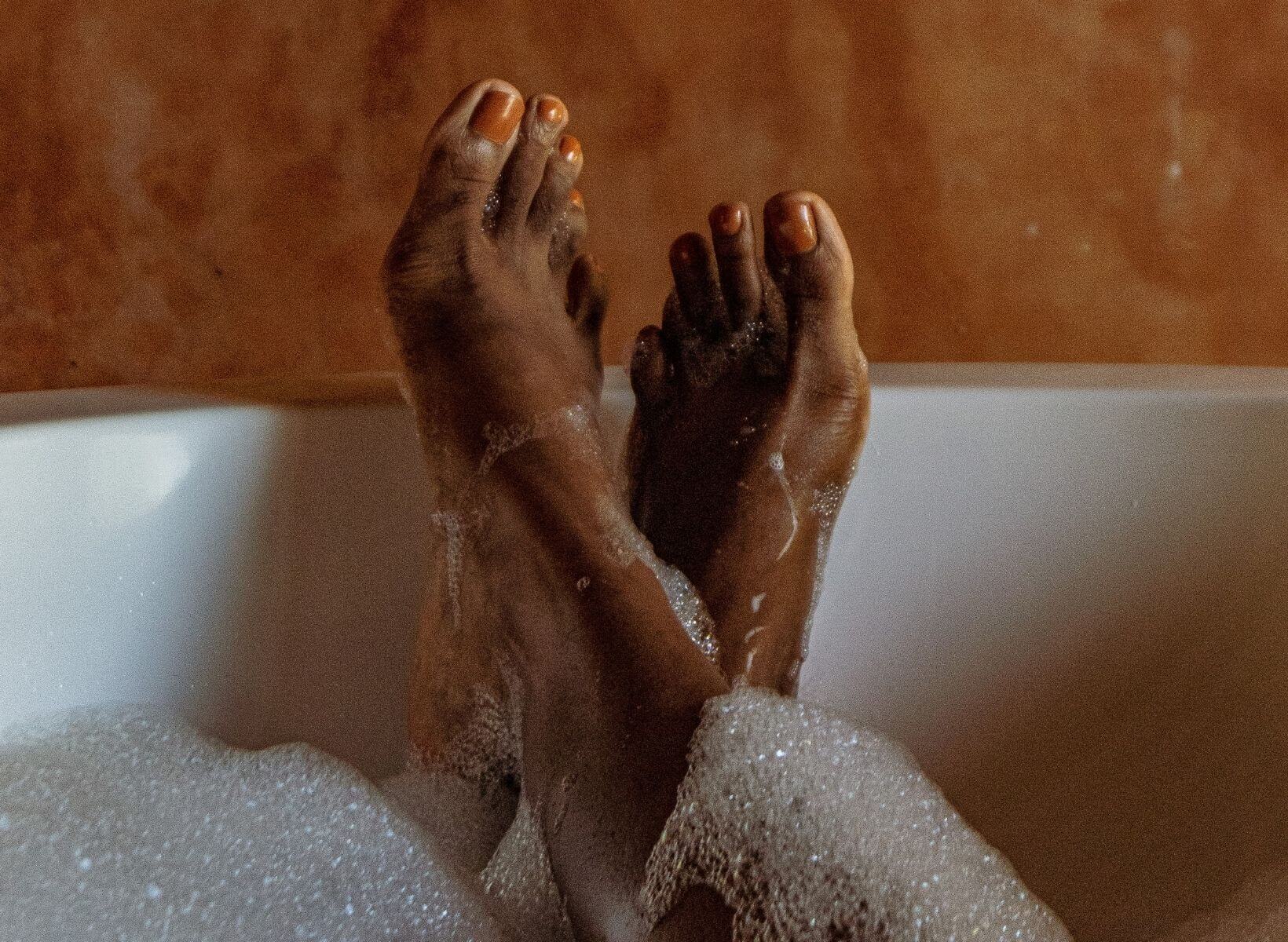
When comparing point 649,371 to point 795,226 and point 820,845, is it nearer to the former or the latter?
point 795,226

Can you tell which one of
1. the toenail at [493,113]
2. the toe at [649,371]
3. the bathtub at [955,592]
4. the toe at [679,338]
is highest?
the toenail at [493,113]

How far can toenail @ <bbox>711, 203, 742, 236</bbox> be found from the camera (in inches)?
37.4

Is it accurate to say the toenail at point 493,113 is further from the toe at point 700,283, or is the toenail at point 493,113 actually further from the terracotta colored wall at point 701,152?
the terracotta colored wall at point 701,152

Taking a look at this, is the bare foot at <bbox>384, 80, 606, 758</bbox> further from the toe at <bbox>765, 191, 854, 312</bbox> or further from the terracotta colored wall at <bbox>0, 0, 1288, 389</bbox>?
the terracotta colored wall at <bbox>0, 0, 1288, 389</bbox>

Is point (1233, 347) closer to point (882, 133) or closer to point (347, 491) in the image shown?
point (882, 133)

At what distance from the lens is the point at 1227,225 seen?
4.31 feet

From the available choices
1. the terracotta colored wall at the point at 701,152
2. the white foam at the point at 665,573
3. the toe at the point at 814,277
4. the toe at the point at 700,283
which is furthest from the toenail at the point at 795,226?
the terracotta colored wall at the point at 701,152

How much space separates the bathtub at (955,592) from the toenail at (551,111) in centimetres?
25

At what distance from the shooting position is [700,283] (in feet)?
3.27

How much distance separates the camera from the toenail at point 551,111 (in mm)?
919

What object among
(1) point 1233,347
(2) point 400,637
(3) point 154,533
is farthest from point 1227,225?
(3) point 154,533

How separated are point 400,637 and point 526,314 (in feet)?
0.90

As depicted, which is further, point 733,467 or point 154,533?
point 733,467

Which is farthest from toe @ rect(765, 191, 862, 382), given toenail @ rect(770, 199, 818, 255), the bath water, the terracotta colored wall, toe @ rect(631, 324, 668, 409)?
the terracotta colored wall
